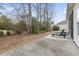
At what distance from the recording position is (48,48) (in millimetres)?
4023

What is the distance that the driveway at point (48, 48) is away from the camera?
3979 mm

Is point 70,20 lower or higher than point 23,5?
lower

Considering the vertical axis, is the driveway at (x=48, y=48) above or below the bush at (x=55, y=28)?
below

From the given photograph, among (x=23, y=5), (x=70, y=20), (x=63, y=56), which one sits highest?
(x=23, y=5)

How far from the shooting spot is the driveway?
3979 mm

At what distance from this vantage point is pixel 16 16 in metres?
4.07

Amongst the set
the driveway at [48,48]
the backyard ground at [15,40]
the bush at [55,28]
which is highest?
the bush at [55,28]

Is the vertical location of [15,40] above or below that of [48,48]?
above

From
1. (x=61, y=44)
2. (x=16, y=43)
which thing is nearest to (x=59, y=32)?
(x=61, y=44)

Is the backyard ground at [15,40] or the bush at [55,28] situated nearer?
the backyard ground at [15,40]

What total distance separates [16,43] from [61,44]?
2.33ft

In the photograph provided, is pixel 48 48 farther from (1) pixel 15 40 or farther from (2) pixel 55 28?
(1) pixel 15 40

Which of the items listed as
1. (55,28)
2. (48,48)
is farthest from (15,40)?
(55,28)

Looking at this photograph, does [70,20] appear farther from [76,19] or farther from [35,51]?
[35,51]
